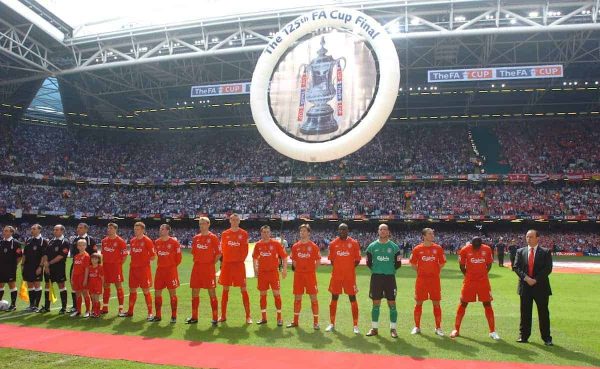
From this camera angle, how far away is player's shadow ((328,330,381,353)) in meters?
7.19

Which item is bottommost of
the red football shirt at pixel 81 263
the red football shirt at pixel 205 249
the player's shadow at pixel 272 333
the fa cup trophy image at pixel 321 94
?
the player's shadow at pixel 272 333

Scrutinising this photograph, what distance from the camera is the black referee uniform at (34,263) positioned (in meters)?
10.4

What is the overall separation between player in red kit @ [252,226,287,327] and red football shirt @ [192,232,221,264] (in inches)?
32.6

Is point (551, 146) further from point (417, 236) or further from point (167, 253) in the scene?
point (167, 253)

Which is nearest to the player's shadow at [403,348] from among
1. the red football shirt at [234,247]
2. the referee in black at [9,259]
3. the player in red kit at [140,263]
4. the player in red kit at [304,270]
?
A: the player in red kit at [304,270]

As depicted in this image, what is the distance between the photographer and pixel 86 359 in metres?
6.50

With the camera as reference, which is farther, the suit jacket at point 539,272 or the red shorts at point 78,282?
the red shorts at point 78,282

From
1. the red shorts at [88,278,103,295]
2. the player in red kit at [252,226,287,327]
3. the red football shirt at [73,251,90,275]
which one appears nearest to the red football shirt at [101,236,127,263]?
the red football shirt at [73,251,90,275]

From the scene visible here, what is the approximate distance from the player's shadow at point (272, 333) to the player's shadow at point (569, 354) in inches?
158

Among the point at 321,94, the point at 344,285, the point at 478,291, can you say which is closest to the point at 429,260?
the point at 478,291

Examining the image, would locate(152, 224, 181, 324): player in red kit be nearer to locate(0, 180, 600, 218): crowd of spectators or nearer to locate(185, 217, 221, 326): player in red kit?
locate(185, 217, 221, 326): player in red kit

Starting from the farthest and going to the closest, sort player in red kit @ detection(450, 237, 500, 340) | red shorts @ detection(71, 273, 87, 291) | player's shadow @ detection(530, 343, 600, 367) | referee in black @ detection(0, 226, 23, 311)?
referee in black @ detection(0, 226, 23, 311) < red shorts @ detection(71, 273, 87, 291) < player in red kit @ detection(450, 237, 500, 340) < player's shadow @ detection(530, 343, 600, 367)

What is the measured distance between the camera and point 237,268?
9.12 metres

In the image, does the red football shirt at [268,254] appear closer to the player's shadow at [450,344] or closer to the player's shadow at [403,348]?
the player's shadow at [403,348]
